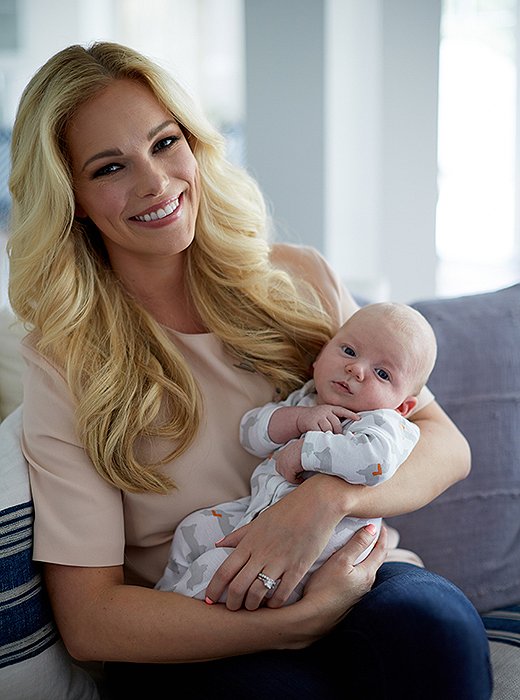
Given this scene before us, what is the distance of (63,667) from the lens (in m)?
1.46

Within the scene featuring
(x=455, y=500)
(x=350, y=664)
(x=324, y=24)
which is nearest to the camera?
(x=350, y=664)

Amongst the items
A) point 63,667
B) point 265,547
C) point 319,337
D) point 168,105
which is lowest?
point 63,667

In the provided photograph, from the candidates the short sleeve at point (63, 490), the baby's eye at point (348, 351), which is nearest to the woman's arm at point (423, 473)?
the baby's eye at point (348, 351)

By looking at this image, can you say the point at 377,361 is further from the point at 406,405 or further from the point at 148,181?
the point at 148,181

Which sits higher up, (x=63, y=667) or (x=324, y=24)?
(x=324, y=24)

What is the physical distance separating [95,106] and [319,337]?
1.85 ft

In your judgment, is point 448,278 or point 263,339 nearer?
point 263,339

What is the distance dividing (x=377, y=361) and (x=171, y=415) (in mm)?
355

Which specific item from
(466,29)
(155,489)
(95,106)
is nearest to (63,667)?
(155,489)

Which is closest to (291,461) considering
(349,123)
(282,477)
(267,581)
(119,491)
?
(282,477)

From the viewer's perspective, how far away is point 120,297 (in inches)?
62.9

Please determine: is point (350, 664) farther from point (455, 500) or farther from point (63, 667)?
point (455, 500)

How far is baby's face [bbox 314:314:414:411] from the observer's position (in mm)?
1448

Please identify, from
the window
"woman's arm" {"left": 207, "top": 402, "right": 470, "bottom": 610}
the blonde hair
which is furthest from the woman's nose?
the window
